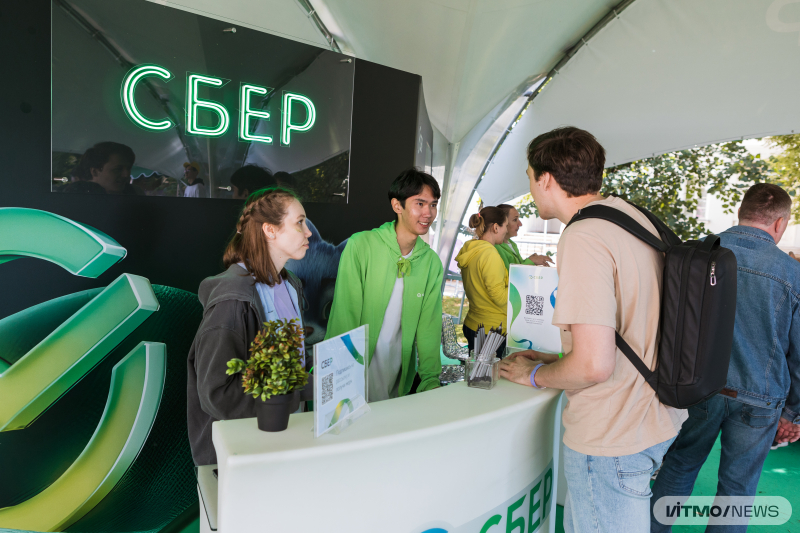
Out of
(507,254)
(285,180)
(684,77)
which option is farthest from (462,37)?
(285,180)

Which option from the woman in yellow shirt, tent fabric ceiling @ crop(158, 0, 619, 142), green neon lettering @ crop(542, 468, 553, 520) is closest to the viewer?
green neon lettering @ crop(542, 468, 553, 520)

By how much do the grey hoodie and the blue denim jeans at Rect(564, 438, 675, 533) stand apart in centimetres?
90

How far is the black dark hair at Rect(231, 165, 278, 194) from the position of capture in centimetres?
239

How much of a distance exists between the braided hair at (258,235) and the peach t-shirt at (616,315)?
0.96m

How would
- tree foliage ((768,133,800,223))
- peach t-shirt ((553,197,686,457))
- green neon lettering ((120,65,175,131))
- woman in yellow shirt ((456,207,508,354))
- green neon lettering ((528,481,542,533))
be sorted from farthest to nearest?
tree foliage ((768,133,800,223))
woman in yellow shirt ((456,207,508,354))
green neon lettering ((120,65,175,131))
green neon lettering ((528,481,542,533))
peach t-shirt ((553,197,686,457))

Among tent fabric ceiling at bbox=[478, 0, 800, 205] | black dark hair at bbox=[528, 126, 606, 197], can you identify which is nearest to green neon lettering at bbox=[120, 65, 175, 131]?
black dark hair at bbox=[528, 126, 606, 197]

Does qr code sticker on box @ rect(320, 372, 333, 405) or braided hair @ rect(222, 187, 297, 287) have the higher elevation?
braided hair @ rect(222, 187, 297, 287)

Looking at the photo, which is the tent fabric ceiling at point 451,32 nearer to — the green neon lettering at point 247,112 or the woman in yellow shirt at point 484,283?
the green neon lettering at point 247,112

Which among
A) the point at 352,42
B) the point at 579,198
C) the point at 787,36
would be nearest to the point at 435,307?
the point at 579,198

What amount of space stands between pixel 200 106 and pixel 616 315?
193cm

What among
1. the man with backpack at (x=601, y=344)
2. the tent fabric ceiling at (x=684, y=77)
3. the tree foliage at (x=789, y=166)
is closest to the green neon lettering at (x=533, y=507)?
the man with backpack at (x=601, y=344)

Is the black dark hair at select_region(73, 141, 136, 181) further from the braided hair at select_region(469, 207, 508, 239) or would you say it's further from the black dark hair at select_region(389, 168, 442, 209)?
the braided hair at select_region(469, 207, 508, 239)

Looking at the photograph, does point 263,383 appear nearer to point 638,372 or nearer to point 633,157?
point 638,372

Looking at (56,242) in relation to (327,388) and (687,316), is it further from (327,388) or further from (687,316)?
(687,316)
